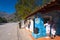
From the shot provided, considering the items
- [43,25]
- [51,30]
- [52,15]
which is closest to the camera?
[51,30]

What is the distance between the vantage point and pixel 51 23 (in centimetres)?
1482

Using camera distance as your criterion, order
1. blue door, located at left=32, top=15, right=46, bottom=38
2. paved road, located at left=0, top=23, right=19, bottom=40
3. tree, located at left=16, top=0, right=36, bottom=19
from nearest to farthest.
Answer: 1. blue door, located at left=32, top=15, right=46, bottom=38
2. paved road, located at left=0, top=23, right=19, bottom=40
3. tree, located at left=16, top=0, right=36, bottom=19

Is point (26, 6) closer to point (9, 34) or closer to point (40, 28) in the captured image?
point (9, 34)

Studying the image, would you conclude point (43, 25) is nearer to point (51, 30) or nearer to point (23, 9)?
point (51, 30)

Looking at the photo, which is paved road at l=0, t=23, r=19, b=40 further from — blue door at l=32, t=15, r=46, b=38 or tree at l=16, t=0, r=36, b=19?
tree at l=16, t=0, r=36, b=19

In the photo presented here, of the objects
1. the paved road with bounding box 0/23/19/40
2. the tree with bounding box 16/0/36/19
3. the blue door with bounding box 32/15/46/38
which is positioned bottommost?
the paved road with bounding box 0/23/19/40

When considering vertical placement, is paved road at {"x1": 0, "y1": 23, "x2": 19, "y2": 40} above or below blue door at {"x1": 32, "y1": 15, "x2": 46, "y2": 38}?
below

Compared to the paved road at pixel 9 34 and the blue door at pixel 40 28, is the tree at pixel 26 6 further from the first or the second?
the blue door at pixel 40 28

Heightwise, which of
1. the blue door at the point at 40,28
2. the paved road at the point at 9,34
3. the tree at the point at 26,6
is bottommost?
the paved road at the point at 9,34

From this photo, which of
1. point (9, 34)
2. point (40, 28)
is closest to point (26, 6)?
point (9, 34)

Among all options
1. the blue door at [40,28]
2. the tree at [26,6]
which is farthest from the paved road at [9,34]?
the tree at [26,6]

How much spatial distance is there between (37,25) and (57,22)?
308cm

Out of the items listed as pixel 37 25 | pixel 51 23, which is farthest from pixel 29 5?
pixel 51 23

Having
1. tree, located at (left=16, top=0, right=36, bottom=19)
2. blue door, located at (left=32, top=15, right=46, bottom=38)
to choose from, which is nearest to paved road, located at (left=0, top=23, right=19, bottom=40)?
blue door, located at (left=32, top=15, right=46, bottom=38)
